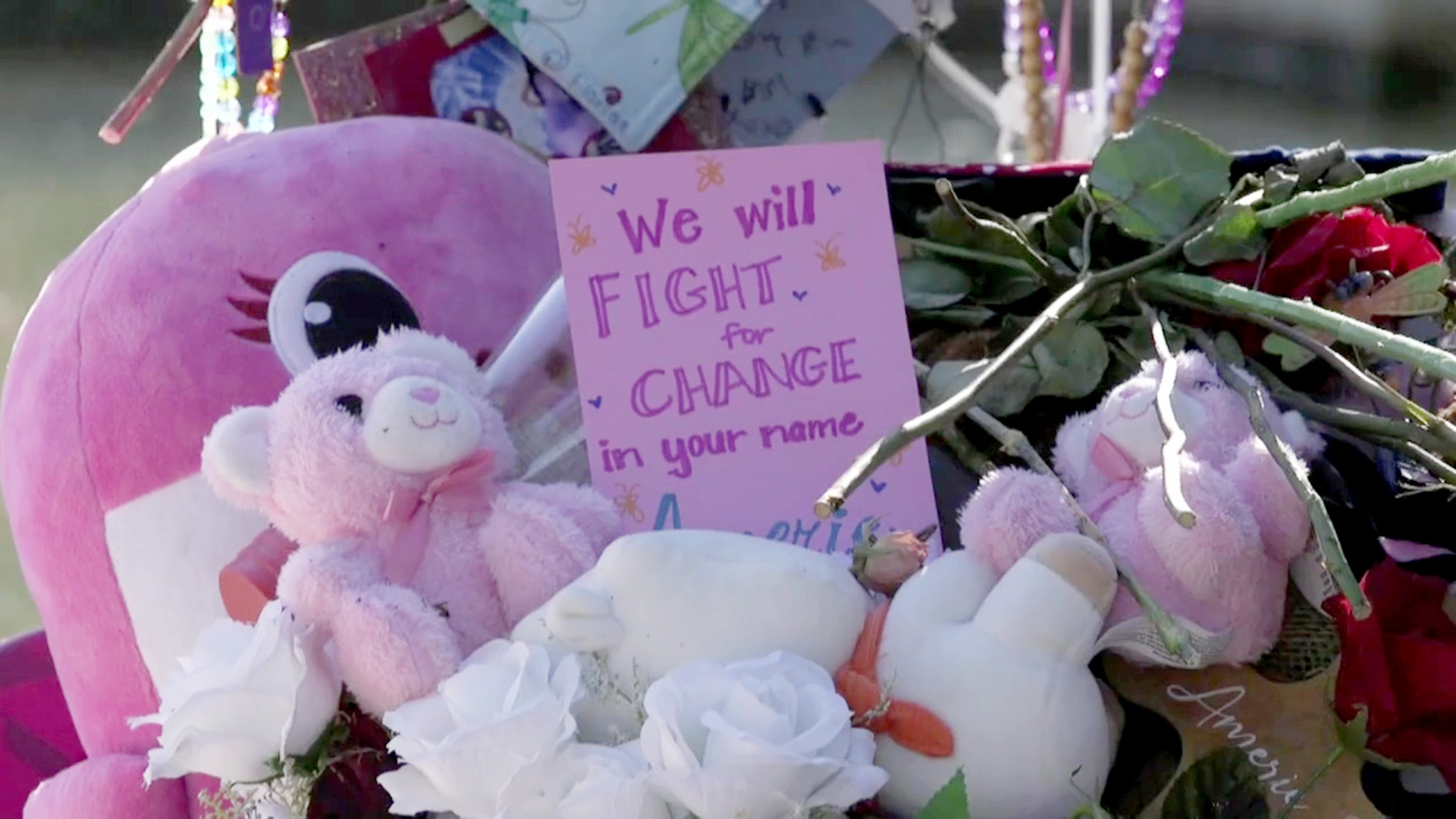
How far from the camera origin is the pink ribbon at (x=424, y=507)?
0.67 meters

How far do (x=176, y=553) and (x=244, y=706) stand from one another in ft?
0.77

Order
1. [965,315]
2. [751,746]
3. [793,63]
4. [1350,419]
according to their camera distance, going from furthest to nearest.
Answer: [793,63] → [965,315] → [1350,419] → [751,746]

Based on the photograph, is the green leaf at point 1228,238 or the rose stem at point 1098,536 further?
the green leaf at point 1228,238

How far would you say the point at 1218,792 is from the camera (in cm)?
63

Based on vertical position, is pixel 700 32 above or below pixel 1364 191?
above

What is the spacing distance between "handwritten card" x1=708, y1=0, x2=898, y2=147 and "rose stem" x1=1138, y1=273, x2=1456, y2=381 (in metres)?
0.38

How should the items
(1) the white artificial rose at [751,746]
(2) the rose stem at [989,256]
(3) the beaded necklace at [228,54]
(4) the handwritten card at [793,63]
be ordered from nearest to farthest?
(1) the white artificial rose at [751,746]
(2) the rose stem at [989,256]
(3) the beaded necklace at [228,54]
(4) the handwritten card at [793,63]

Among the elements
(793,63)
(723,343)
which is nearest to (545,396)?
(723,343)

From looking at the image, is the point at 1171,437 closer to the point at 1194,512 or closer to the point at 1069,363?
the point at 1194,512

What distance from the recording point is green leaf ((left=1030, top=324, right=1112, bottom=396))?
78 cm

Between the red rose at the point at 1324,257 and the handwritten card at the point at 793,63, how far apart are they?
1.26ft

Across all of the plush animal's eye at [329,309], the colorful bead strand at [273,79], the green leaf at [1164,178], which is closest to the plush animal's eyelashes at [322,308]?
the plush animal's eye at [329,309]

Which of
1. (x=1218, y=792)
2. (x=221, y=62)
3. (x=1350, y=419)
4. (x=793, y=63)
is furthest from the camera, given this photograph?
(x=793, y=63)

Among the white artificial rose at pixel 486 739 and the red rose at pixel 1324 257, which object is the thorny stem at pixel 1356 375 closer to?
the red rose at pixel 1324 257
